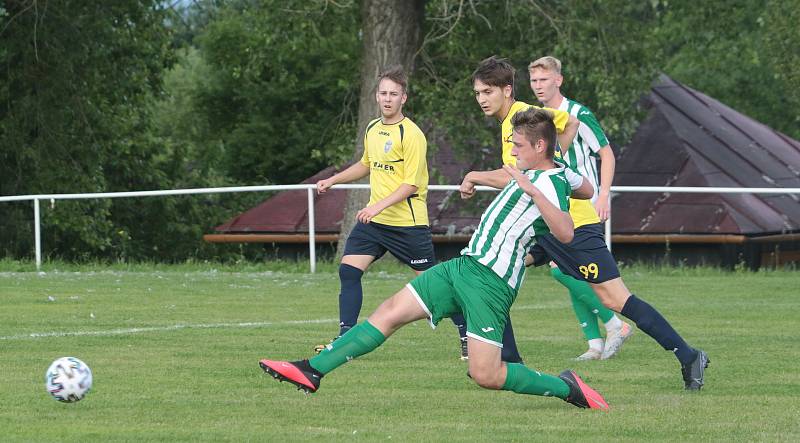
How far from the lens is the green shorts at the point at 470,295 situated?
283 inches

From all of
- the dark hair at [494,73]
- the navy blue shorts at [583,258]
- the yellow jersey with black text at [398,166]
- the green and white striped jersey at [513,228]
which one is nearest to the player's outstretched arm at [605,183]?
the navy blue shorts at [583,258]

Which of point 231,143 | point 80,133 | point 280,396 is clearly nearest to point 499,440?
point 280,396

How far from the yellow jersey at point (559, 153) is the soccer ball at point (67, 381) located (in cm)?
283

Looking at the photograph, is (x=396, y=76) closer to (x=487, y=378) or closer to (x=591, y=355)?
(x=591, y=355)

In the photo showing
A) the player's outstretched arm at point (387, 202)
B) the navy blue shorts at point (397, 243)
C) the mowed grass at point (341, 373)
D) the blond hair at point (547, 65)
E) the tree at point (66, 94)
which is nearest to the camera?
the mowed grass at point (341, 373)

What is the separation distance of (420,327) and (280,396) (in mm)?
4118

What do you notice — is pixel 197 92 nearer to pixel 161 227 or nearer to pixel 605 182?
pixel 161 227

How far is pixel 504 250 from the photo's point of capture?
724 centimetres

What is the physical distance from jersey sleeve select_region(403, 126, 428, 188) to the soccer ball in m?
3.04

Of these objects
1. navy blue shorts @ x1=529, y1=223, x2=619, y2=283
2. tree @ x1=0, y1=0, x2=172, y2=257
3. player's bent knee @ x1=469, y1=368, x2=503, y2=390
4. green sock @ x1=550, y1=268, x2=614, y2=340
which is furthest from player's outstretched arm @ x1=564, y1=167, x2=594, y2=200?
tree @ x1=0, y1=0, x2=172, y2=257

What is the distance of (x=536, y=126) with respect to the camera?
7168mm

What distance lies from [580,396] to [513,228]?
0.92 meters

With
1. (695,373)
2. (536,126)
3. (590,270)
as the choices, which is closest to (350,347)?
(536,126)

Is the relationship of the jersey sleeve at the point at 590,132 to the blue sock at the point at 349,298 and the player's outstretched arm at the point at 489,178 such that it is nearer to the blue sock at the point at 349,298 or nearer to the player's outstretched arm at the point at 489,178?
the player's outstretched arm at the point at 489,178
